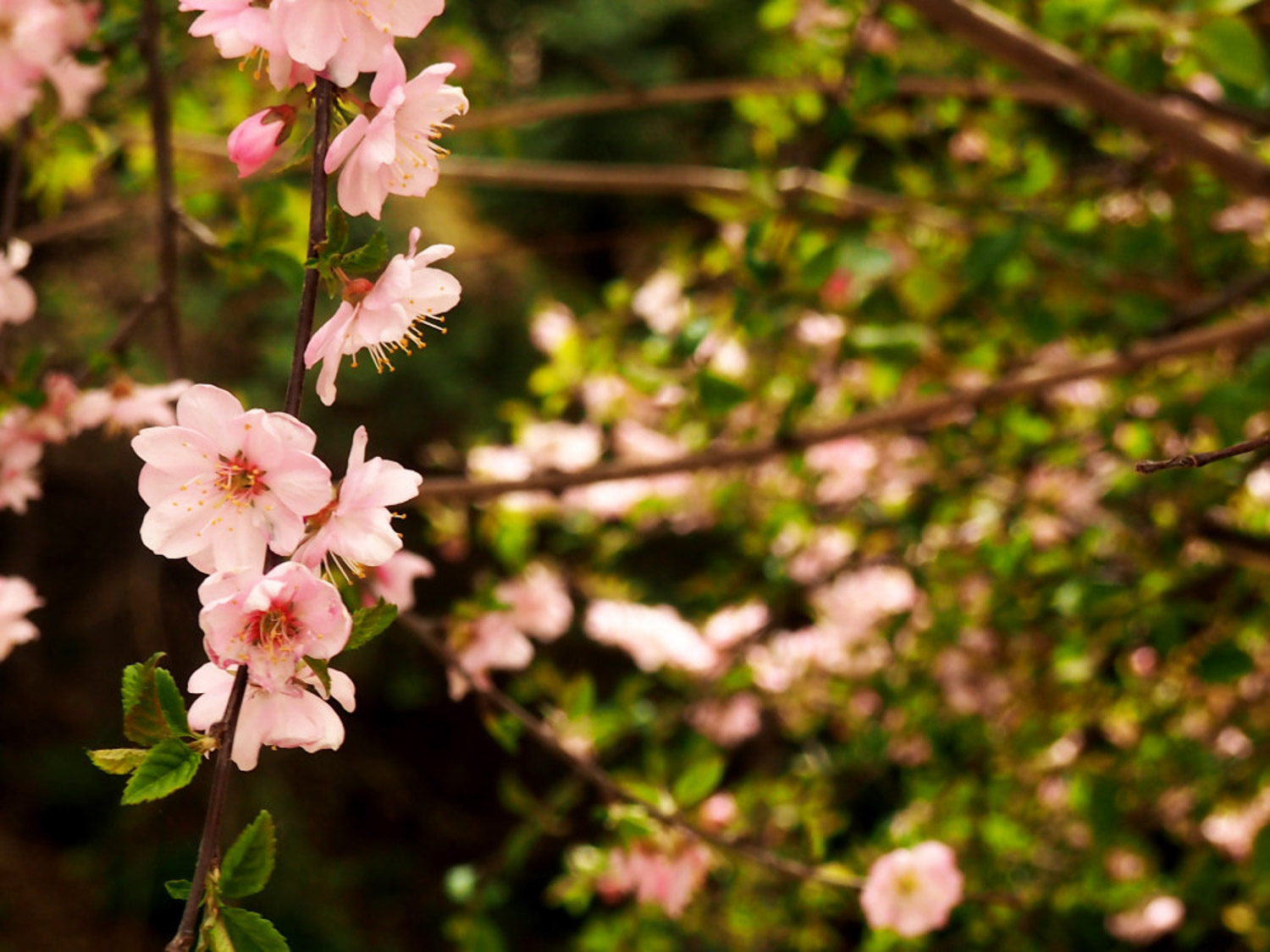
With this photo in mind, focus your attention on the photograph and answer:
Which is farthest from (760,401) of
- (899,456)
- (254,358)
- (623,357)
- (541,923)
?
(541,923)

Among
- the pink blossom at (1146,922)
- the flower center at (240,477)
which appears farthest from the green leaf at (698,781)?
the pink blossom at (1146,922)

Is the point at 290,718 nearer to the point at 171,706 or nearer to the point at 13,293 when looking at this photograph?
the point at 171,706

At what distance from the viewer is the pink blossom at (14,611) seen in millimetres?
744

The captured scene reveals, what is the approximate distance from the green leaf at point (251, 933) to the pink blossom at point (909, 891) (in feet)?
2.06

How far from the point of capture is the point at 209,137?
68.2 inches

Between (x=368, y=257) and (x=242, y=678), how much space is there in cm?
18

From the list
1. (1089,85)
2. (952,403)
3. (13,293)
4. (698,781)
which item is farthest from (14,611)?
(1089,85)

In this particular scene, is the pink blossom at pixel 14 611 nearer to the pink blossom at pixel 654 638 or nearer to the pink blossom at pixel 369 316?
the pink blossom at pixel 369 316

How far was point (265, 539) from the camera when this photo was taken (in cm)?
49

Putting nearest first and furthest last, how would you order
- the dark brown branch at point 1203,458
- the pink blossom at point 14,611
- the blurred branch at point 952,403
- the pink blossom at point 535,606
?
the dark brown branch at point 1203,458 → the pink blossom at point 14,611 → the blurred branch at point 952,403 → the pink blossom at point 535,606

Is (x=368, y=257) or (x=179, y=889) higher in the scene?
(x=368, y=257)

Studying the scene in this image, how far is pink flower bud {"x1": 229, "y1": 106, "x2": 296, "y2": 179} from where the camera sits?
535 mm

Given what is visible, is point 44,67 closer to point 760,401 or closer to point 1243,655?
point 760,401

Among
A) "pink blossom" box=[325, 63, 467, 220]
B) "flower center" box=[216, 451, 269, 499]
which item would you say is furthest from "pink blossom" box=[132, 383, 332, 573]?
"pink blossom" box=[325, 63, 467, 220]
